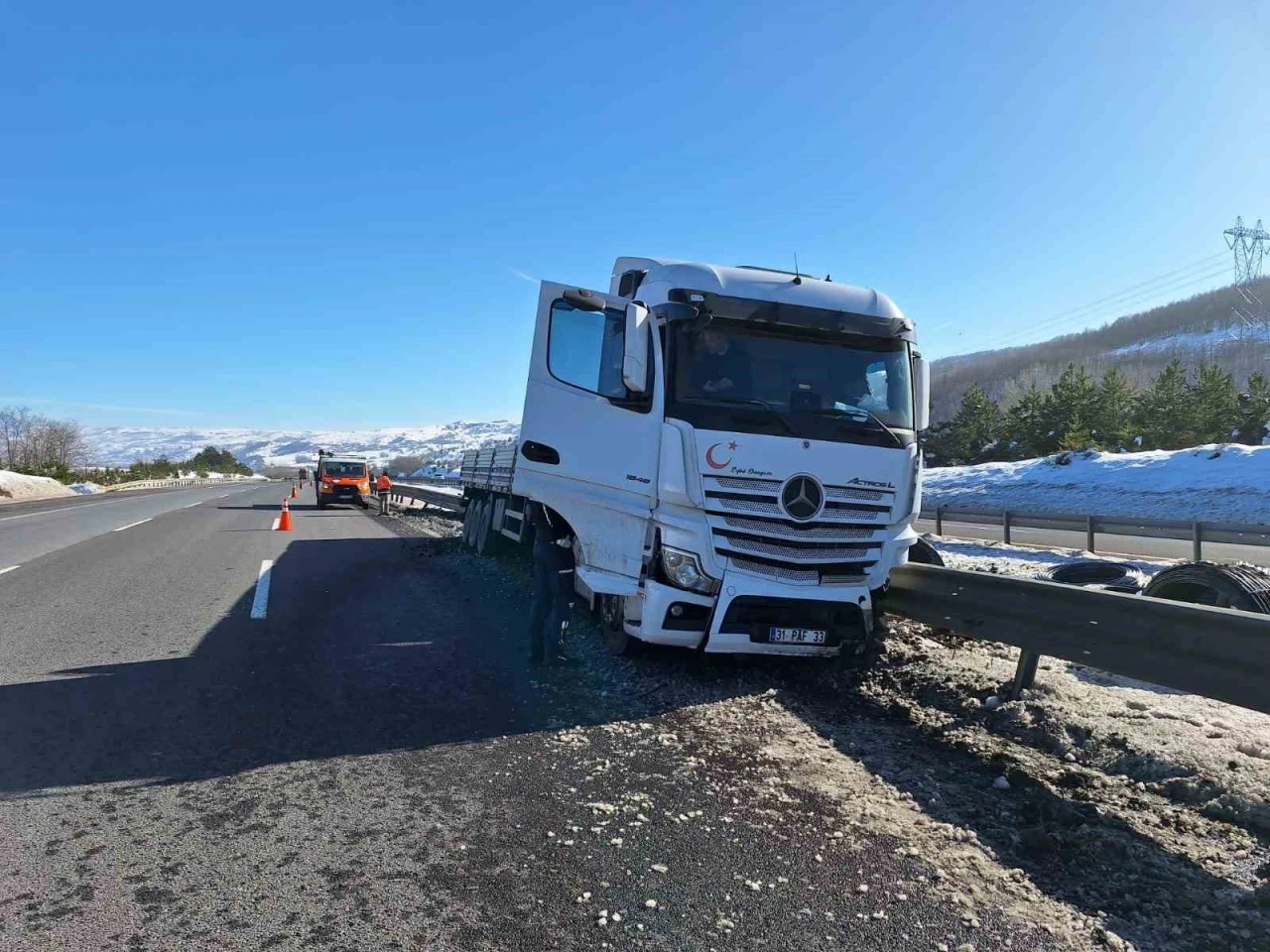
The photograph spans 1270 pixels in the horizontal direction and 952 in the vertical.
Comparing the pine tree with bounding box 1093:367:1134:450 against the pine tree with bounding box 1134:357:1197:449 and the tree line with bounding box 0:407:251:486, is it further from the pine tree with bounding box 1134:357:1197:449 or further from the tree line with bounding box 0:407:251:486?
the tree line with bounding box 0:407:251:486

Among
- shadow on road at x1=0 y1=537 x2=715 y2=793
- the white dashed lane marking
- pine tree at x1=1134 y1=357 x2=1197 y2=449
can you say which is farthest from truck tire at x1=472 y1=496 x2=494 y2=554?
pine tree at x1=1134 y1=357 x2=1197 y2=449

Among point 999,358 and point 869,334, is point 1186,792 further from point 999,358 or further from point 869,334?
point 999,358

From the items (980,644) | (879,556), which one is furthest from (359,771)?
(980,644)

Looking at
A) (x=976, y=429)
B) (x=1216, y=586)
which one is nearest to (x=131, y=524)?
(x=1216, y=586)

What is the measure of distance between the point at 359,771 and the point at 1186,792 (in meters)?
4.30

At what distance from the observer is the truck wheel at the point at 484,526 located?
501 inches

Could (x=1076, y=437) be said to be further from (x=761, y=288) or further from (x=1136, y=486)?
(x=761, y=288)

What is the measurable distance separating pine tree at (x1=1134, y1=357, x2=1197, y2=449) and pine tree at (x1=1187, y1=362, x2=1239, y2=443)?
1.25ft

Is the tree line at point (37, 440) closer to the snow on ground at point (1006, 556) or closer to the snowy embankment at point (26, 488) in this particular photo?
the snowy embankment at point (26, 488)

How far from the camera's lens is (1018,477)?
36.0 meters

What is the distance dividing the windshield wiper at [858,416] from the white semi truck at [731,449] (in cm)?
2

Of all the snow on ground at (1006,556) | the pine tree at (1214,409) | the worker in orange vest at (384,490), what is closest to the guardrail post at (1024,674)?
the snow on ground at (1006,556)

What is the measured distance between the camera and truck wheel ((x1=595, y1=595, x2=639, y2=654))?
21.2 feet

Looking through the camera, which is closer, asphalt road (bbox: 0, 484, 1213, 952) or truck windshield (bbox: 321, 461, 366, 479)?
asphalt road (bbox: 0, 484, 1213, 952)
